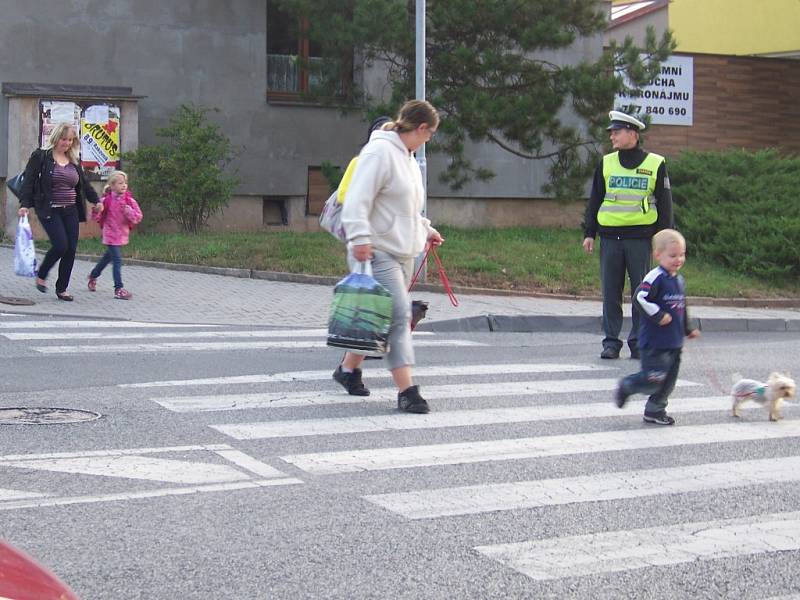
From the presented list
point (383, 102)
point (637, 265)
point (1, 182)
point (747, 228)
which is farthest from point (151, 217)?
point (637, 265)

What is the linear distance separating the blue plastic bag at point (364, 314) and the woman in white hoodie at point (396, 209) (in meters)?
0.18

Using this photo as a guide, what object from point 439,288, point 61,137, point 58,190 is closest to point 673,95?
point 439,288

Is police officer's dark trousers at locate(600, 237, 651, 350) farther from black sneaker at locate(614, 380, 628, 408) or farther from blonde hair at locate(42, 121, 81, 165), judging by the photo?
blonde hair at locate(42, 121, 81, 165)

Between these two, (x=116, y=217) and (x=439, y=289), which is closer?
(x=116, y=217)

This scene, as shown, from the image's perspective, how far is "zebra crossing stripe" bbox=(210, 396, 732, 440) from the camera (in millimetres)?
7105

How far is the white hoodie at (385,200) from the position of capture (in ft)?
25.0

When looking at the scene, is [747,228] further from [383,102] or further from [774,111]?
A: [774,111]

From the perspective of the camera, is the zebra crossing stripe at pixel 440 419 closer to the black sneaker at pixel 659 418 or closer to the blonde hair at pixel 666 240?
the black sneaker at pixel 659 418

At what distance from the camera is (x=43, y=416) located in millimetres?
7320

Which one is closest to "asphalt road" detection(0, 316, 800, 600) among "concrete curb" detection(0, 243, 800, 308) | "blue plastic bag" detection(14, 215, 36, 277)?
"blue plastic bag" detection(14, 215, 36, 277)

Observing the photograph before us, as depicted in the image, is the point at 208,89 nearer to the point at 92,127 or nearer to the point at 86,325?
the point at 92,127

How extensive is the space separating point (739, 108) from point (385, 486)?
21.6 metres

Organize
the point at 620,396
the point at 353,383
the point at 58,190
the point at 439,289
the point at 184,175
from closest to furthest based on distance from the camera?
the point at 620,396 < the point at 353,383 < the point at 58,190 < the point at 439,289 < the point at 184,175

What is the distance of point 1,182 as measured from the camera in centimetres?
2086
